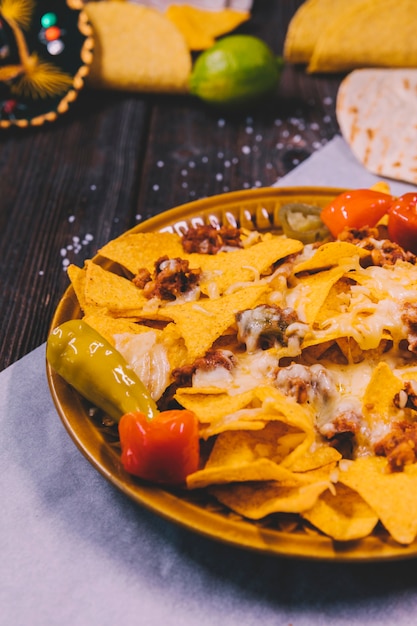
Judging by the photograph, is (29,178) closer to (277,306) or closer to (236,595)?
(277,306)

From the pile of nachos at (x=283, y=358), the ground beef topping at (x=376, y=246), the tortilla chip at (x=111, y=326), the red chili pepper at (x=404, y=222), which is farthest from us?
the red chili pepper at (x=404, y=222)

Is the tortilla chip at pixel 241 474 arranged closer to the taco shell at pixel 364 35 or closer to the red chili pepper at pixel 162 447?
the red chili pepper at pixel 162 447

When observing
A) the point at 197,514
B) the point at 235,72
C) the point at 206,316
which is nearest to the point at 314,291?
the point at 206,316

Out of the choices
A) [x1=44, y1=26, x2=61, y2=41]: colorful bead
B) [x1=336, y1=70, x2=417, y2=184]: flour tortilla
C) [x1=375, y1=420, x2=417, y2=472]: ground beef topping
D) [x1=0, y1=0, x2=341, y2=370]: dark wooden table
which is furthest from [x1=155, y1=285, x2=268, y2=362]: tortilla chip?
[x1=44, y1=26, x2=61, y2=41]: colorful bead

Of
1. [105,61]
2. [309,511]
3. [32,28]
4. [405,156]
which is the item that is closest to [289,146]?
[405,156]

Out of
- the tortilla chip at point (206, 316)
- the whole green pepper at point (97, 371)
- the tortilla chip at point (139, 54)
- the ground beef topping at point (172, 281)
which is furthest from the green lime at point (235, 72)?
the whole green pepper at point (97, 371)
